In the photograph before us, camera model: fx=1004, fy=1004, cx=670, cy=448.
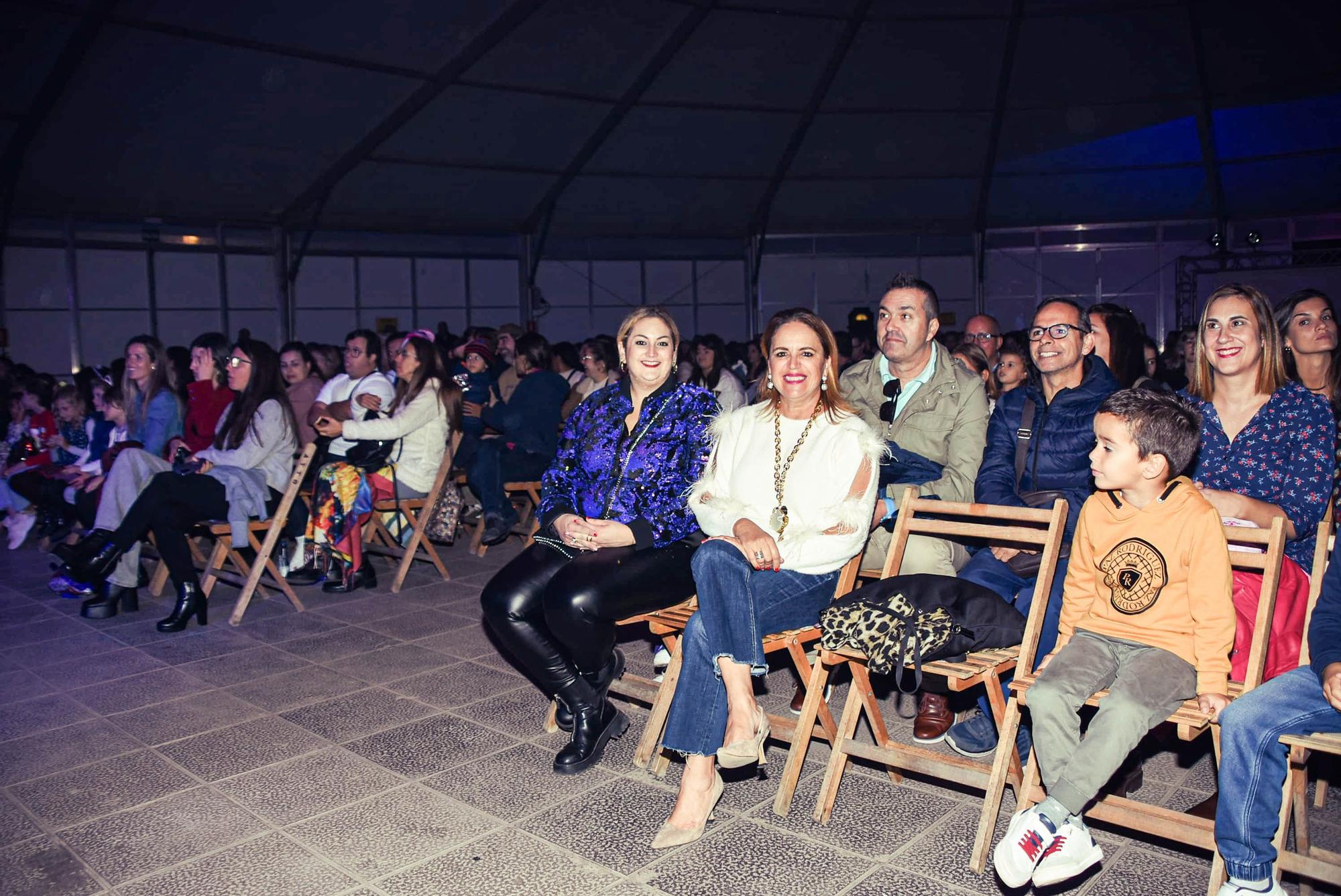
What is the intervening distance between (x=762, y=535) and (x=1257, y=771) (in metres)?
1.44

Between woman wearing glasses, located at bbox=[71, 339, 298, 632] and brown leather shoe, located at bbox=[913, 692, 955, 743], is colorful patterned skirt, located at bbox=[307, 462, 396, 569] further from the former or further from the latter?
brown leather shoe, located at bbox=[913, 692, 955, 743]

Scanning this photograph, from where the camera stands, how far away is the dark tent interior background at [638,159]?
1192 centimetres

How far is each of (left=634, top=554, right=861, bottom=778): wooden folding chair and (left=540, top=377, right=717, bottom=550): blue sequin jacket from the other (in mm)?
284

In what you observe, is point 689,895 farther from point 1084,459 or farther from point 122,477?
point 122,477

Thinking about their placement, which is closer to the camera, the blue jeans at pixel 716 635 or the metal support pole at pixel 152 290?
the blue jeans at pixel 716 635

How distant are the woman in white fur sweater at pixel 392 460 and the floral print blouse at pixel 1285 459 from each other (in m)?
4.37

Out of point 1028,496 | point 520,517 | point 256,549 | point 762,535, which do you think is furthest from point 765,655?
Answer: point 520,517

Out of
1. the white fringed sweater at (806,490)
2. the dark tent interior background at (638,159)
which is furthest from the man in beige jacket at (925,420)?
the dark tent interior background at (638,159)

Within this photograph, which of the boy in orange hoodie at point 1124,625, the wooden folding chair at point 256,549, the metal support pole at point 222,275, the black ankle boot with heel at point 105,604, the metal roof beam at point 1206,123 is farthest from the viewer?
the metal support pole at point 222,275

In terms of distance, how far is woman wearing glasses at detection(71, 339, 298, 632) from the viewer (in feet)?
17.5

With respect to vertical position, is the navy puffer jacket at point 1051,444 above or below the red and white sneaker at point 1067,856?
above

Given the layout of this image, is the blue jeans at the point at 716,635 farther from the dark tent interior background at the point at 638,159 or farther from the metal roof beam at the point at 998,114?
the metal roof beam at the point at 998,114

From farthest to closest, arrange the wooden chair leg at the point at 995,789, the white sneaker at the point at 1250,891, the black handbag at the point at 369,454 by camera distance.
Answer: the black handbag at the point at 369,454
the wooden chair leg at the point at 995,789
the white sneaker at the point at 1250,891

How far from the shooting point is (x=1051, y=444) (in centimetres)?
354
